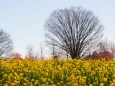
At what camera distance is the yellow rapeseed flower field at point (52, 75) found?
9523 mm

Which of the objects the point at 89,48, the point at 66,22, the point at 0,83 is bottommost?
the point at 0,83

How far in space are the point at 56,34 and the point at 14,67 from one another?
4349cm

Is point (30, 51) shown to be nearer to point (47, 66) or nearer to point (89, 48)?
point (89, 48)

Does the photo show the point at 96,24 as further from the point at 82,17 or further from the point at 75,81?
the point at 75,81

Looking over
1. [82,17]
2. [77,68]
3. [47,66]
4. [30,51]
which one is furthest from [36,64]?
[30,51]

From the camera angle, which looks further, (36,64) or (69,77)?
(36,64)

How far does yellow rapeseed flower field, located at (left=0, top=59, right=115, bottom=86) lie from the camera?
31.2ft

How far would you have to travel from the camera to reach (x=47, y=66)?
1081 centimetres

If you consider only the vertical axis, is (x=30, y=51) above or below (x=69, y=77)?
above

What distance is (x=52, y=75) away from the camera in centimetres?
988

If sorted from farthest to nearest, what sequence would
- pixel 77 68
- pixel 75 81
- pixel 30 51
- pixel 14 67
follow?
pixel 30 51, pixel 77 68, pixel 14 67, pixel 75 81

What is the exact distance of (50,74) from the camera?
995cm

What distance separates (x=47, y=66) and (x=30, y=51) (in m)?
70.1

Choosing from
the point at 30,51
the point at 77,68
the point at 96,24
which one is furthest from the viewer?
the point at 30,51
